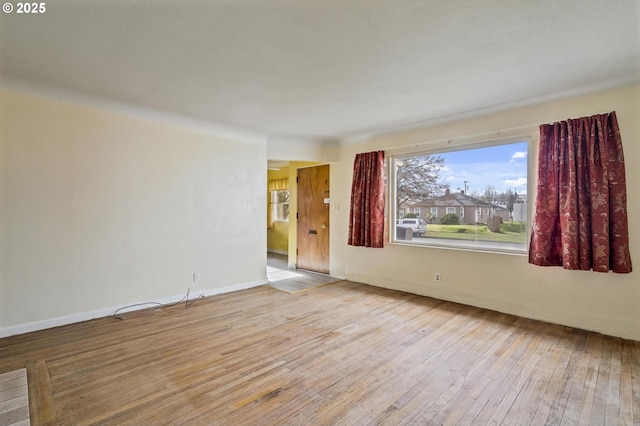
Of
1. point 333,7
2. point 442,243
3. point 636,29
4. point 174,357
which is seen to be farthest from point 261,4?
point 442,243

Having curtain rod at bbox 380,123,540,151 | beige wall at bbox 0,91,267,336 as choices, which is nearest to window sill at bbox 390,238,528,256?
curtain rod at bbox 380,123,540,151

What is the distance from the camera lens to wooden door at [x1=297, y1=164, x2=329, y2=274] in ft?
19.4

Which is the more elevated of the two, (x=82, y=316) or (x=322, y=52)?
(x=322, y=52)

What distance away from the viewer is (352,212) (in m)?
5.22

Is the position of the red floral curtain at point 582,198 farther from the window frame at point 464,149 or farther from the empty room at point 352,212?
the window frame at point 464,149

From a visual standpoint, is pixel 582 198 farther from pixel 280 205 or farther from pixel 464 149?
pixel 280 205

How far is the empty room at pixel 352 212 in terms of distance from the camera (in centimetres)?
199

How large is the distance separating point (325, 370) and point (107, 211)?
307 centimetres

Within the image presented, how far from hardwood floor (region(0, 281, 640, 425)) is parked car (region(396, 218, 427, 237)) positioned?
136 centimetres

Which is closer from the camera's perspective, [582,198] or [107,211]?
[582,198]

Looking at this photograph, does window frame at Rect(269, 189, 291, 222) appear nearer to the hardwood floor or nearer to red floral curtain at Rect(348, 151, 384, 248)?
red floral curtain at Rect(348, 151, 384, 248)

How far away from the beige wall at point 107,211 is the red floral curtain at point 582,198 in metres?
3.99

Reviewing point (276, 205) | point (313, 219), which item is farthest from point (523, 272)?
point (276, 205)

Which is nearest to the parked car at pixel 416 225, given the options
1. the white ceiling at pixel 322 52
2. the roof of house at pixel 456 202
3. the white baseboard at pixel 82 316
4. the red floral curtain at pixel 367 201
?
the roof of house at pixel 456 202
